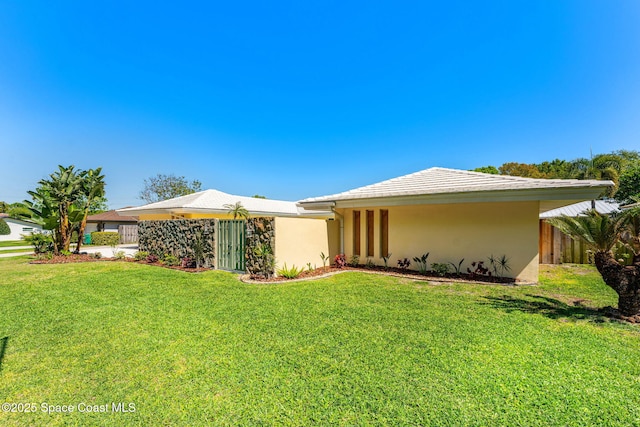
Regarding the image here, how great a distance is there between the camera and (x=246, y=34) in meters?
13.6

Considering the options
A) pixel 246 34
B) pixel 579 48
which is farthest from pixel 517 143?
pixel 246 34

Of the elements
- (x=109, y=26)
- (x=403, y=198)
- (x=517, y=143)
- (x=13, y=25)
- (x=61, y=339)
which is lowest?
(x=61, y=339)

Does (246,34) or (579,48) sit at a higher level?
(246,34)

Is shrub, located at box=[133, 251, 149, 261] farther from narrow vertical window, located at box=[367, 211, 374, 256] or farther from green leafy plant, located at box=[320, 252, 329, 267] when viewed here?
narrow vertical window, located at box=[367, 211, 374, 256]

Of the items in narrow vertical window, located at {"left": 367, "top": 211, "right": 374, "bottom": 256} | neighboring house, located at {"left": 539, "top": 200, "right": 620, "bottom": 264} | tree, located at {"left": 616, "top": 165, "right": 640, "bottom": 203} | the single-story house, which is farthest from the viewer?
tree, located at {"left": 616, "top": 165, "right": 640, "bottom": 203}

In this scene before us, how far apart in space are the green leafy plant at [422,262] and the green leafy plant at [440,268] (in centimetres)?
30

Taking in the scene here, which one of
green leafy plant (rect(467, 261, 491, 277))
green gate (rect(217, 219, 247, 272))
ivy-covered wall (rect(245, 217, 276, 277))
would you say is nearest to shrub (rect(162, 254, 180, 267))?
green gate (rect(217, 219, 247, 272))

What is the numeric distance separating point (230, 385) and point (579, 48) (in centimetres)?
1927

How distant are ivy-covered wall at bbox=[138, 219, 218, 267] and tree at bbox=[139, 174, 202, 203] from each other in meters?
33.7

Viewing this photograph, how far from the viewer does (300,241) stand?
1094 centimetres

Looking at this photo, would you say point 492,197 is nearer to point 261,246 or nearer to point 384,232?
point 384,232

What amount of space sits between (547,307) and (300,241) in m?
7.87

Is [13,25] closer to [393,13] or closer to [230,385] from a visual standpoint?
[393,13]

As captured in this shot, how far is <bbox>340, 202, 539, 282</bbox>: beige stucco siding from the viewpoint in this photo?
964 centimetres
